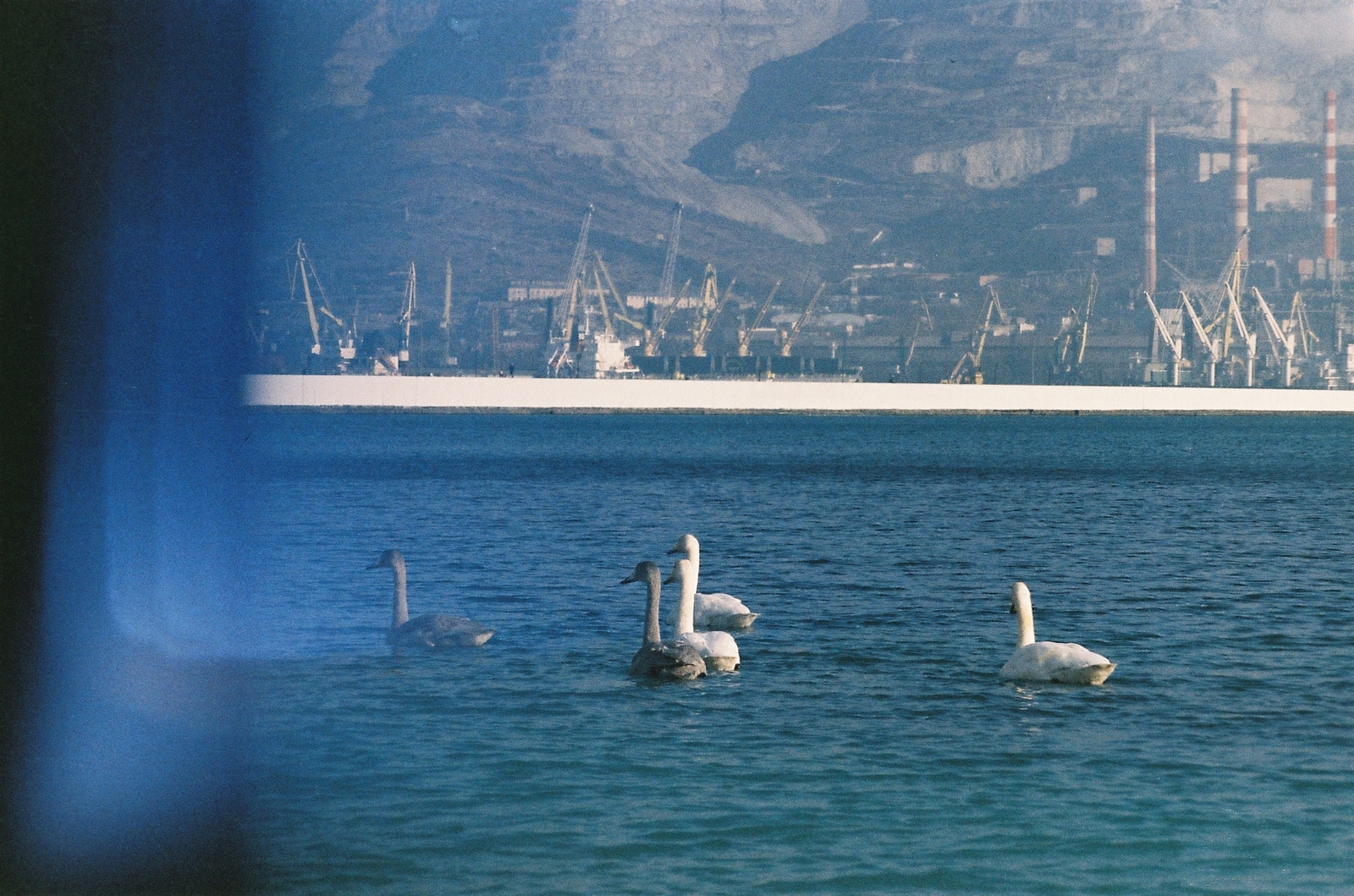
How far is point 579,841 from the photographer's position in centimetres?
1098

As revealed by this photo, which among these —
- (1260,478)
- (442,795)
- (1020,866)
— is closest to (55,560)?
(442,795)

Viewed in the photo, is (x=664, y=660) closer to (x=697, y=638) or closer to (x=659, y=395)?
(x=697, y=638)

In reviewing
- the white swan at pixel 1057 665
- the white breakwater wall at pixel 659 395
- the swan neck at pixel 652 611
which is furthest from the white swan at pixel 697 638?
the white breakwater wall at pixel 659 395

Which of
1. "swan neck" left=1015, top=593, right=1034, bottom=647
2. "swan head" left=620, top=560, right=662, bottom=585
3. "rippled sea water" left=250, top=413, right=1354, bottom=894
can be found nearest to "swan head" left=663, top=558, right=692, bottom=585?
"swan head" left=620, top=560, right=662, bottom=585

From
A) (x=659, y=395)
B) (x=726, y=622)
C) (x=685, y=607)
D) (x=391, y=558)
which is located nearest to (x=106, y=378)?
(x=685, y=607)

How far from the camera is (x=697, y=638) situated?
17.7 metres

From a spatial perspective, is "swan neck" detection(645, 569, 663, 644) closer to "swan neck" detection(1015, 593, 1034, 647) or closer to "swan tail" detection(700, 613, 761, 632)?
"swan tail" detection(700, 613, 761, 632)

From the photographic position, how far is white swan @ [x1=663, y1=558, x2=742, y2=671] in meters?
17.3

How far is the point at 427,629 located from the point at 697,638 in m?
3.04

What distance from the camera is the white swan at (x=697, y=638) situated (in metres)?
17.3

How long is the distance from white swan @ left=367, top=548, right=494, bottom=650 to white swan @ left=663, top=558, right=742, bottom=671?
219cm

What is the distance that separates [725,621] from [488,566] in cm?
1023

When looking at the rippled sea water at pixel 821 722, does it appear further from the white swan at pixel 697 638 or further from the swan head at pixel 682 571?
the swan head at pixel 682 571

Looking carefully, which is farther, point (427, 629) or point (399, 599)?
point (399, 599)
